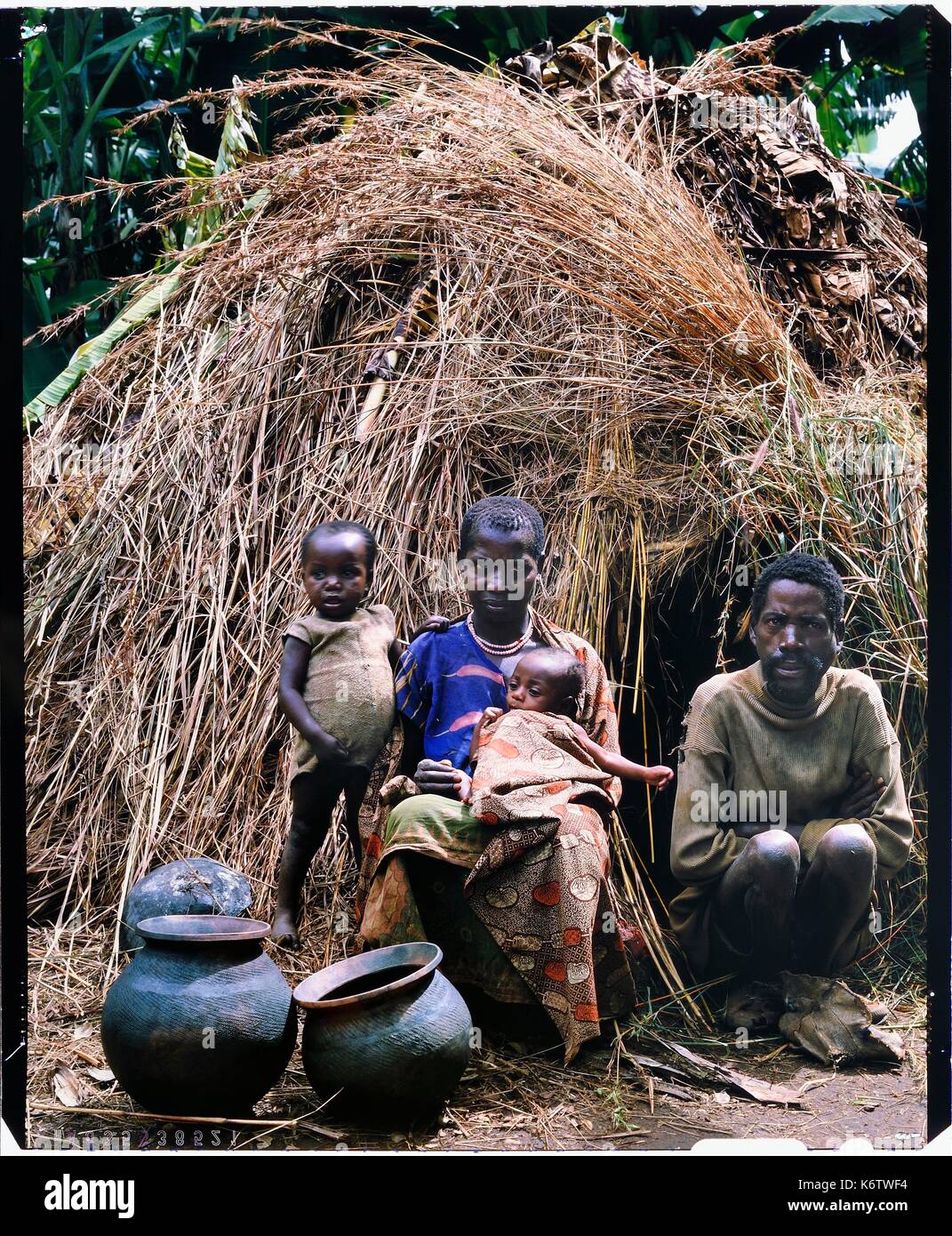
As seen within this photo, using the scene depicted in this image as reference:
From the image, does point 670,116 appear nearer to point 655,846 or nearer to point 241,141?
point 241,141

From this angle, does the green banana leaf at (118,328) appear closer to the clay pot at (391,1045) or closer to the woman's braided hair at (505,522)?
the woman's braided hair at (505,522)

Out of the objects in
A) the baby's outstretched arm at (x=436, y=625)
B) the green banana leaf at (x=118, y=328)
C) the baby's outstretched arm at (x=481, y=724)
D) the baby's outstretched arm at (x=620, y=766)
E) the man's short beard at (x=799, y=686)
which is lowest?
the baby's outstretched arm at (x=620, y=766)

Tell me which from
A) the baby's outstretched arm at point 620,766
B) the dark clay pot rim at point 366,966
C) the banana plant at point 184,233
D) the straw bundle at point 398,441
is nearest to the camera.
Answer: the dark clay pot rim at point 366,966

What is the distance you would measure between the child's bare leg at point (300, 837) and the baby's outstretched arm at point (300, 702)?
0.28 ft

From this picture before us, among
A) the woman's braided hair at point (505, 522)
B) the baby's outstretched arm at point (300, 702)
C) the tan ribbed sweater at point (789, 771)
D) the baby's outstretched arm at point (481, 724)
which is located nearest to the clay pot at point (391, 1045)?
the baby's outstretched arm at point (481, 724)

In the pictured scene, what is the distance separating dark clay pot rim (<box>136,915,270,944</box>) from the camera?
3.12 meters

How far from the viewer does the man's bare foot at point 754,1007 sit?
347 cm

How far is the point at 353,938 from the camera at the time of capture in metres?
3.72

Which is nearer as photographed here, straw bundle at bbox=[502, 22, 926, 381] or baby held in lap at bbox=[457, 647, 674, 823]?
baby held in lap at bbox=[457, 647, 674, 823]

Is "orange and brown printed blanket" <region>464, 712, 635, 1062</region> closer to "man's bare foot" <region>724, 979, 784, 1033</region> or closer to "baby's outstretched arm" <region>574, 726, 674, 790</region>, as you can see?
"baby's outstretched arm" <region>574, 726, 674, 790</region>

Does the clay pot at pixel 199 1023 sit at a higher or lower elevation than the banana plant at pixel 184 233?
lower

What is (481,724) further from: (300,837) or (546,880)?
(300,837)

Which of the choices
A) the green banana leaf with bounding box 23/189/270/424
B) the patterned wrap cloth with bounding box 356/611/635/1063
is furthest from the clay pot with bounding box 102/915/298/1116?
the green banana leaf with bounding box 23/189/270/424
